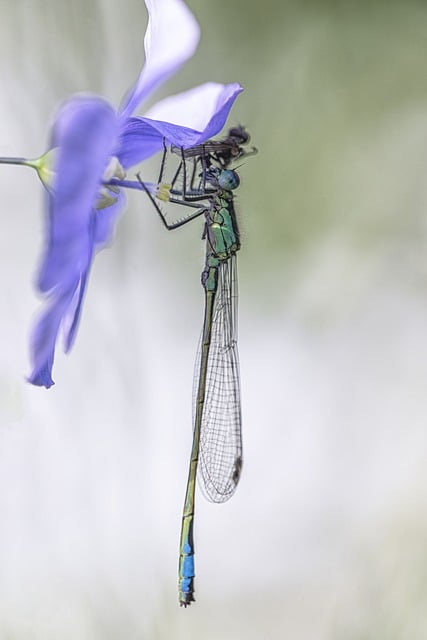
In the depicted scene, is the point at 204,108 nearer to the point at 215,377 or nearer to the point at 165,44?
the point at 165,44

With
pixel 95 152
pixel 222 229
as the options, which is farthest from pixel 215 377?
pixel 95 152

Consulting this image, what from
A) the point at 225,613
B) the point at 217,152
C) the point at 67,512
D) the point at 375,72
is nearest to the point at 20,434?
the point at 67,512

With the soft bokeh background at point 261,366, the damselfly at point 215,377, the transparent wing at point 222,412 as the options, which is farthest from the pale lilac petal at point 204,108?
the soft bokeh background at point 261,366

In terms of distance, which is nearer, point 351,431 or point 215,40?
point 215,40

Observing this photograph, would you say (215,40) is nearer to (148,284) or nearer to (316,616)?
(148,284)

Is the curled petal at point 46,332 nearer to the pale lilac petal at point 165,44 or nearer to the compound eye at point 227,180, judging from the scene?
the pale lilac petal at point 165,44

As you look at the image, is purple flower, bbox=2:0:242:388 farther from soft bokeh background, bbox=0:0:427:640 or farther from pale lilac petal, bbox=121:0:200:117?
soft bokeh background, bbox=0:0:427:640

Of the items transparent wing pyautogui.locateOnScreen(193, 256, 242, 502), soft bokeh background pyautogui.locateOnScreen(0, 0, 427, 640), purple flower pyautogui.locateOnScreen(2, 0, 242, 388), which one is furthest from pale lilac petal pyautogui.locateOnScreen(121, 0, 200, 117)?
soft bokeh background pyautogui.locateOnScreen(0, 0, 427, 640)
